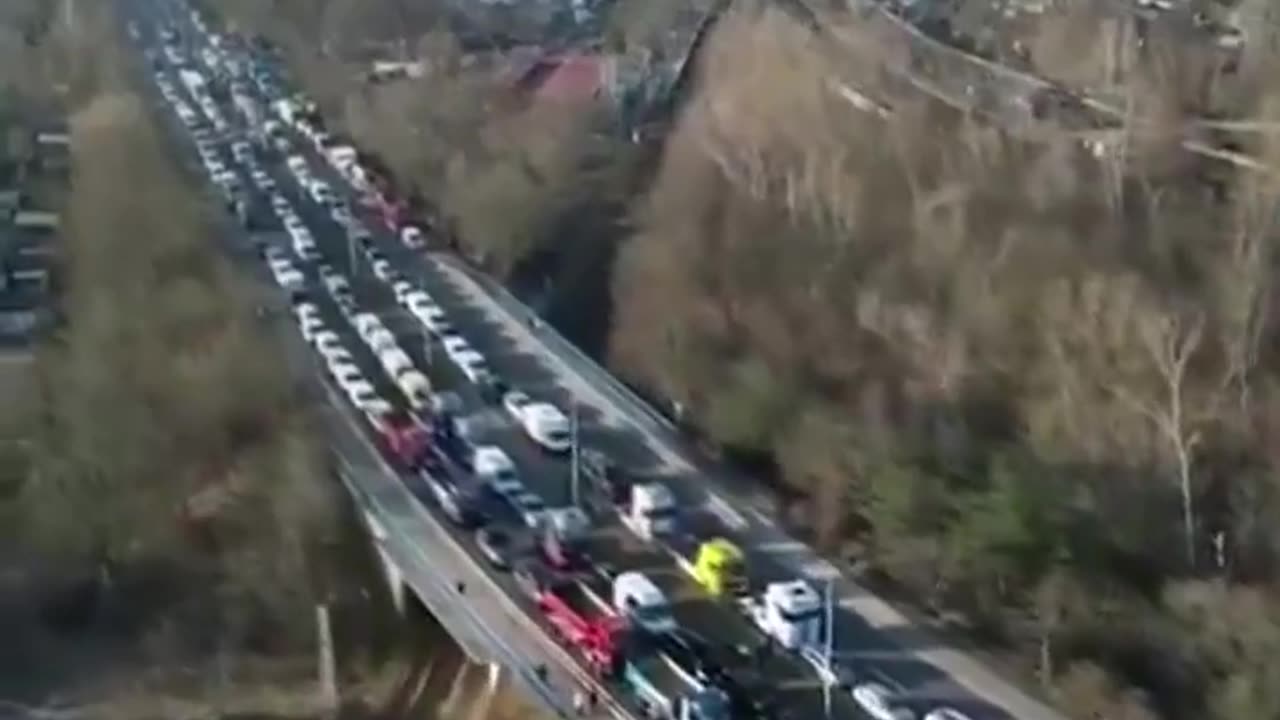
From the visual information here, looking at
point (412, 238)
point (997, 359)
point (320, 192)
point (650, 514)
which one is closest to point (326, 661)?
point (650, 514)

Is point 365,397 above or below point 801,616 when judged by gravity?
below

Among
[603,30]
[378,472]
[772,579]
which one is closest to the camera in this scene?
[772,579]

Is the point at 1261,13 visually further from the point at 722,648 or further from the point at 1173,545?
the point at 722,648

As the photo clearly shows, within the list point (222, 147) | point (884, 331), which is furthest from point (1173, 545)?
point (222, 147)

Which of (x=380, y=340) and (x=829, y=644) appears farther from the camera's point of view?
(x=380, y=340)

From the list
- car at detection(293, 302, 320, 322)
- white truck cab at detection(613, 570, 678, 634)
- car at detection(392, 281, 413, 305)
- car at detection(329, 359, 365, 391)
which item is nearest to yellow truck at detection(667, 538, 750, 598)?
white truck cab at detection(613, 570, 678, 634)

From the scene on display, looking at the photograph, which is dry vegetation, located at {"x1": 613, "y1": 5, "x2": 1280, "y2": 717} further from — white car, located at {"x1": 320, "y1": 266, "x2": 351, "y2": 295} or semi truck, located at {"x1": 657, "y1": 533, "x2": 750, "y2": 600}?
white car, located at {"x1": 320, "y1": 266, "x2": 351, "y2": 295}

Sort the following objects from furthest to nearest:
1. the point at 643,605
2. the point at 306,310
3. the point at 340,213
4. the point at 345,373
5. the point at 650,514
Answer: the point at 340,213
the point at 306,310
the point at 345,373
the point at 650,514
the point at 643,605

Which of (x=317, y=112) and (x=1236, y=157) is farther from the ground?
(x=1236, y=157)

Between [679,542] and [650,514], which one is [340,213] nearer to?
[650,514]
